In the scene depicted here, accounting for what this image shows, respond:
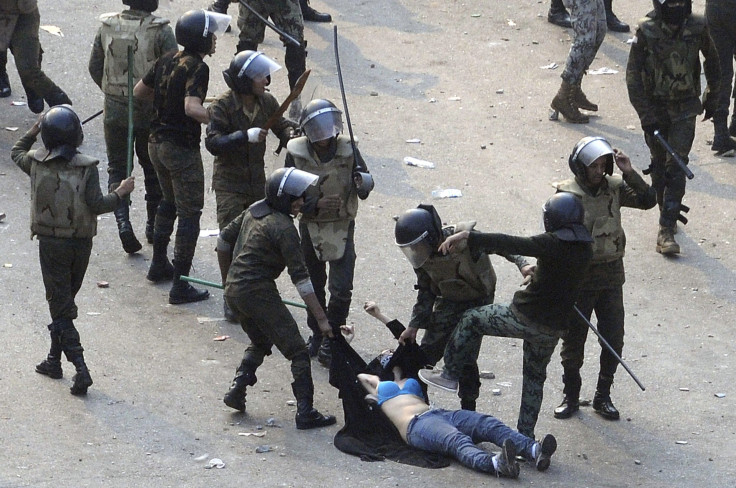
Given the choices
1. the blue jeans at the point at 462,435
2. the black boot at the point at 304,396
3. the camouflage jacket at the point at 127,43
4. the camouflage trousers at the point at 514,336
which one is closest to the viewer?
the blue jeans at the point at 462,435

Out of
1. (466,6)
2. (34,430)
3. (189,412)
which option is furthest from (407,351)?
(466,6)

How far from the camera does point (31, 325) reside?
8.13 m

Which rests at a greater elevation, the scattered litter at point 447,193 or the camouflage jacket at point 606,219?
the camouflage jacket at point 606,219

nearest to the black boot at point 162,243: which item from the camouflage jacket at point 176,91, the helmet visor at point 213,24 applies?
the camouflage jacket at point 176,91

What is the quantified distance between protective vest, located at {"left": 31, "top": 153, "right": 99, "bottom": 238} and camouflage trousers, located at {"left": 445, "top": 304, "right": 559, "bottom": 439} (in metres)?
2.22

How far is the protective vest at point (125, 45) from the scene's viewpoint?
8984 millimetres

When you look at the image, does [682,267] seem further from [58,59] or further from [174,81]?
[58,59]

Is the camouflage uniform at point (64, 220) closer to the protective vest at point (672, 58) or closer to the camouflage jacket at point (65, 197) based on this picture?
the camouflage jacket at point (65, 197)

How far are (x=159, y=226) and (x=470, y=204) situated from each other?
2.82 m

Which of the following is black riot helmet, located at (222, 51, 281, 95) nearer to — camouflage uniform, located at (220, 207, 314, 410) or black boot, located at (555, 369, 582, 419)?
camouflage uniform, located at (220, 207, 314, 410)

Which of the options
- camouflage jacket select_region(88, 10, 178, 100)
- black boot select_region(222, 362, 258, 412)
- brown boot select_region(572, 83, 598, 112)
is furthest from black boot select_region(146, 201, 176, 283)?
brown boot select_region(572, 83, 598, 112)

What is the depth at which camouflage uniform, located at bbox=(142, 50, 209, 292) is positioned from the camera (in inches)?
327

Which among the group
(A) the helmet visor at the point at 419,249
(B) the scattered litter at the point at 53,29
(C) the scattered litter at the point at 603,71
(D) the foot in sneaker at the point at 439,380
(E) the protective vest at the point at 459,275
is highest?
(A) the helmet visor at the point at 419,249

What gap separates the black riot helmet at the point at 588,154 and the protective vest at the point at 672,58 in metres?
2.51
